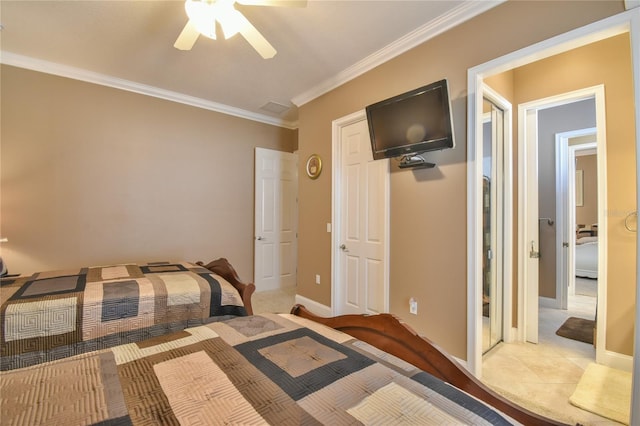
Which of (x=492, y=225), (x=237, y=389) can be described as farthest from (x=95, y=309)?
(x=492, y=225)

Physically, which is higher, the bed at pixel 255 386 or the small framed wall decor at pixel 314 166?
the small framed wall decor at pixel 314 166

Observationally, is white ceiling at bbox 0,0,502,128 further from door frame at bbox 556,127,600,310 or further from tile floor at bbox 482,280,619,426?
tile floor at bbox 482,280,619,426

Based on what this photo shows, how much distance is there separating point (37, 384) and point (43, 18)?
2.84 meters

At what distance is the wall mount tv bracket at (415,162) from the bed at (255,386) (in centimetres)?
157

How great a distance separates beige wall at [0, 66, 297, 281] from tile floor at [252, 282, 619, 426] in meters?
3.25

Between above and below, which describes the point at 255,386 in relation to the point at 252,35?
below

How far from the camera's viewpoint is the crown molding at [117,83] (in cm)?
274

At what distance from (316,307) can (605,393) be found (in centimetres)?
253

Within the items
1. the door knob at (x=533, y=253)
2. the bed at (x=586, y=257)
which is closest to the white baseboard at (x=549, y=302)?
the bed at (x=586, y=257)

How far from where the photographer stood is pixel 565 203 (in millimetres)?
3264

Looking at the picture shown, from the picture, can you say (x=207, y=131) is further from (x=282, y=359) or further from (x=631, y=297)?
(x=631, y=297)

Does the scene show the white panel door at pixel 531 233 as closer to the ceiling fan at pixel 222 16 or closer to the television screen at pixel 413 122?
the television screen at pixel 413 122

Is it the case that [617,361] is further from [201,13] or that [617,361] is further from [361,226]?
[201,13]

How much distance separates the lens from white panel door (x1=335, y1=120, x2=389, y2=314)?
8.99 ft
